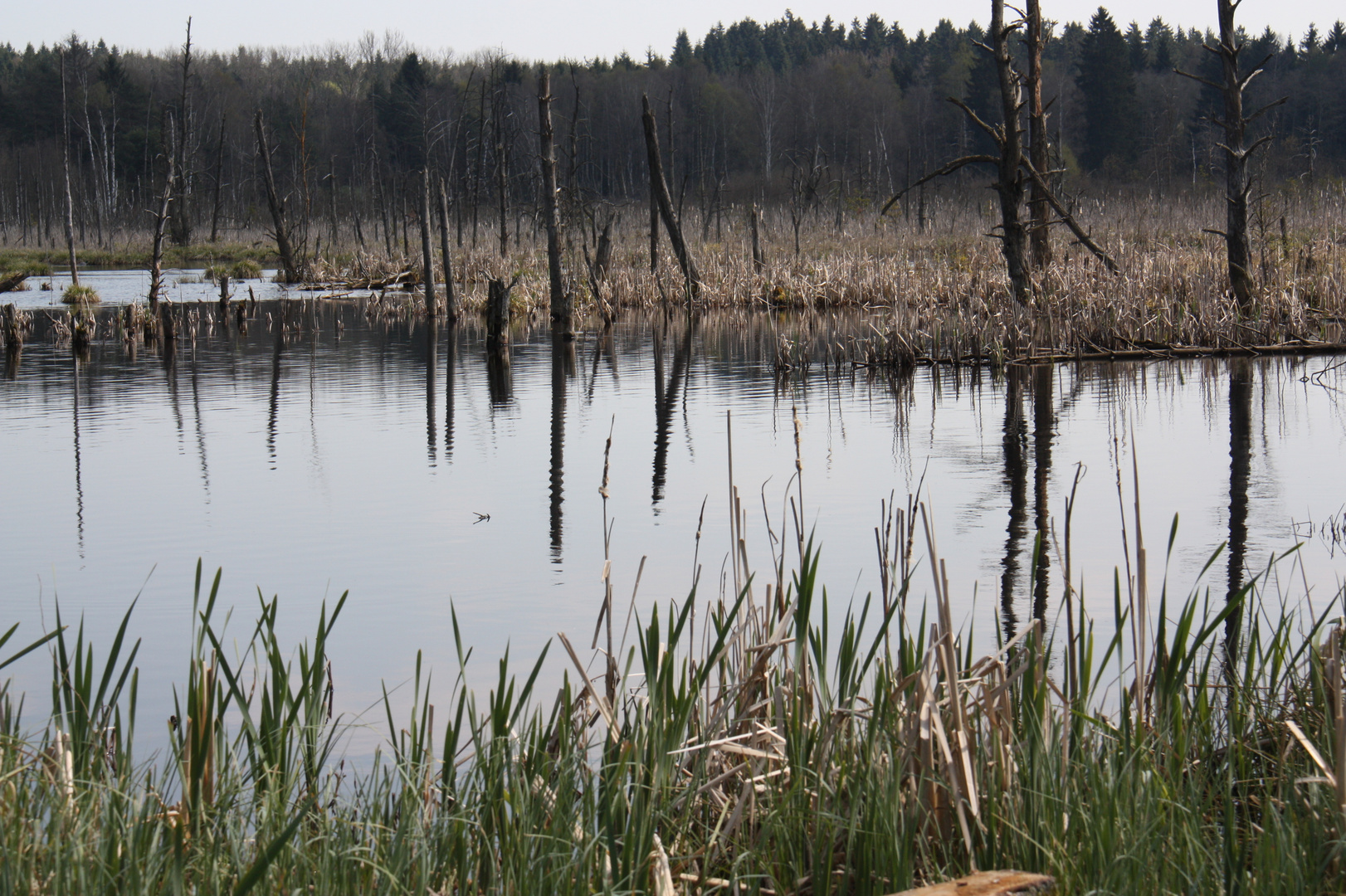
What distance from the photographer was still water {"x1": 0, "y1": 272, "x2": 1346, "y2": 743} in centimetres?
466

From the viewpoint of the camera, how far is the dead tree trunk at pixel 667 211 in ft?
65.8

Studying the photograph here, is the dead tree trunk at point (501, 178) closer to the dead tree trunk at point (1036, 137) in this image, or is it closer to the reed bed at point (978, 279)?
the reed bed at point (978, 279)

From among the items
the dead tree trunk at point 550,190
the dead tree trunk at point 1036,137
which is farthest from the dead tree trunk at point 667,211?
the dead tree trunk at point 1036,137

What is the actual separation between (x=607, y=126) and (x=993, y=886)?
75148mm

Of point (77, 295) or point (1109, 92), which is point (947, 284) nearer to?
point (77, 295)

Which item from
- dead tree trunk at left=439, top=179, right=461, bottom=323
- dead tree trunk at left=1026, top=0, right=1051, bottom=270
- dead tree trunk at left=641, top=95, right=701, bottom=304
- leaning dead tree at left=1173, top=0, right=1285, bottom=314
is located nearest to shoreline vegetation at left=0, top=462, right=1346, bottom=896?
leaning dead tree at left=1173, top=0, right=1285, bottom=314

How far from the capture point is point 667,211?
20.6 meters

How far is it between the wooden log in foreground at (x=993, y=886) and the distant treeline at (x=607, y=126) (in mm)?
36732

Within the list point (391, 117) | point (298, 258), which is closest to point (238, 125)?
point (391, 117)

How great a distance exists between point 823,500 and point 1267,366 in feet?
22.2

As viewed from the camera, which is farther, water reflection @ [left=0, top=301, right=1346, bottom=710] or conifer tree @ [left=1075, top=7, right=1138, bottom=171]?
conifer tree @ [left=1075, top=7, right=1138, bottom=171]

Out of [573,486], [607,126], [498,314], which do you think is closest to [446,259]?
[498,314]

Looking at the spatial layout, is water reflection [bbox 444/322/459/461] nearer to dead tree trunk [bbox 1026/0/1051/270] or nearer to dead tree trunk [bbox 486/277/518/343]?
dead tree trunk [bbox 486/277/518/343]

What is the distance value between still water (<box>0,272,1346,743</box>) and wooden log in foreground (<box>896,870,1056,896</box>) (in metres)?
0.51
